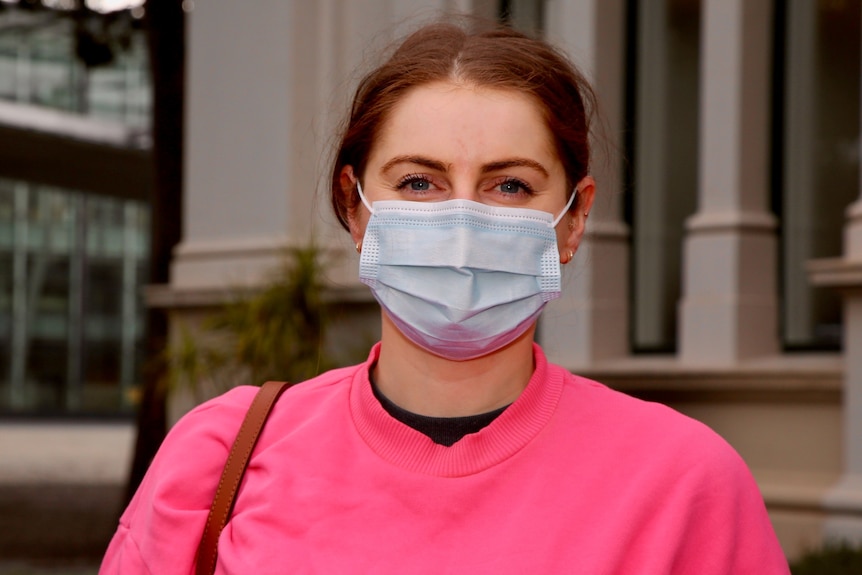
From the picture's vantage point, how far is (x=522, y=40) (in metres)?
2.29

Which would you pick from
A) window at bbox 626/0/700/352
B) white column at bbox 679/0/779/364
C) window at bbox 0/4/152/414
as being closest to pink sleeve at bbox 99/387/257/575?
white column at bbox 679/0/779/364

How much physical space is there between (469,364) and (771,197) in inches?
201

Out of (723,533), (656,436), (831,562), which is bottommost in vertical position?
(831,562)

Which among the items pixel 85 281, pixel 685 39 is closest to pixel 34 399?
pixel 85 281

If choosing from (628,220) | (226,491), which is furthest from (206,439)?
(628,220)

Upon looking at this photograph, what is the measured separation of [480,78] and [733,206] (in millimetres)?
4720

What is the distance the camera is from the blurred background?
6379mm

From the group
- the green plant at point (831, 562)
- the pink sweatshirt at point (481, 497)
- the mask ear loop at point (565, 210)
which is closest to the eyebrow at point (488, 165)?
the mask ear loop at point (565, 210)

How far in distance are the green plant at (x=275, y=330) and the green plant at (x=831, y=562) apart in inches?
119

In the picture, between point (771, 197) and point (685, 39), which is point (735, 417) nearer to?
point (771, 197)

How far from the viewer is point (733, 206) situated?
663 centimetres

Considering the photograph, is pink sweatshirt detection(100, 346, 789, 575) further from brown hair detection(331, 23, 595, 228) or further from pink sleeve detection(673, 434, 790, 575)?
brown hair detection(331, 23, 595, 228)

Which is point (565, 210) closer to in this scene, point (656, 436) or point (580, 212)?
point (580, 212)

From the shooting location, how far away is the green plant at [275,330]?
7.37 m
